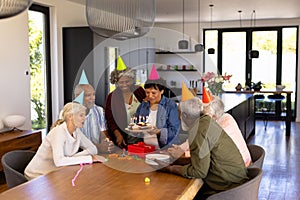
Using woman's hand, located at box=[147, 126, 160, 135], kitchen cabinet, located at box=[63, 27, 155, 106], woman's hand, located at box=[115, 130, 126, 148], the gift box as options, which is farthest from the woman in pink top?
kitchen cabinet, located at box=[63, 27, 155, 106]

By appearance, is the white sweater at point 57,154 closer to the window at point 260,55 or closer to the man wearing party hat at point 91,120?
the man wearing party hat at point 91,120

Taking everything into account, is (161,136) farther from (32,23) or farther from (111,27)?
(32,23)

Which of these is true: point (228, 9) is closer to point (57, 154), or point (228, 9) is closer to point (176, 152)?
point (176, 152)

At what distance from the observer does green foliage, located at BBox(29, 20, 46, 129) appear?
242 inches

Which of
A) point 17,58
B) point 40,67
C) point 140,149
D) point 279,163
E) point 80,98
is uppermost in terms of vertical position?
point 17,58

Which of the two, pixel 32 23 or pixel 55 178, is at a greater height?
pixel 32 23

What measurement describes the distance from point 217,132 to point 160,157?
448 millimetres

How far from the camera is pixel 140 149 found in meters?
3.01

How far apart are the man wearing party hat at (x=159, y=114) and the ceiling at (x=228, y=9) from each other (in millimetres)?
3963

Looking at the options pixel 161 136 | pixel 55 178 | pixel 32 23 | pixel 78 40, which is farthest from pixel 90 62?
pixel 55 178

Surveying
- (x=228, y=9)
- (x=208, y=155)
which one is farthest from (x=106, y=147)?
(x=228, y=9)

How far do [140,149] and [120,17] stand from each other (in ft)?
3.32

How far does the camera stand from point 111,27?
8.47 ft

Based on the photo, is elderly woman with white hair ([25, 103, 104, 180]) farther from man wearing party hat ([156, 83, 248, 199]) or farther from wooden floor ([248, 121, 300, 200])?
wooden floor ([248, 121, 300, 200])
